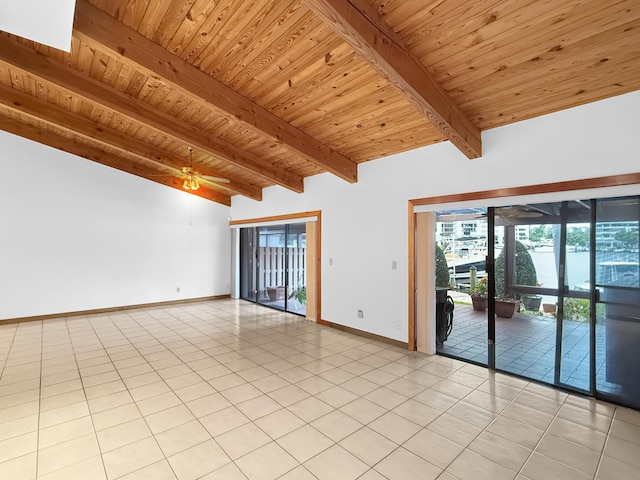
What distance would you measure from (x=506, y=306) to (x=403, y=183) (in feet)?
6.80

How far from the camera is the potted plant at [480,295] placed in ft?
18.9

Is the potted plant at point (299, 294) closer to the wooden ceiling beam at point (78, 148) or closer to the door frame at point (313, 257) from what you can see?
the door frame at point (313, 257)

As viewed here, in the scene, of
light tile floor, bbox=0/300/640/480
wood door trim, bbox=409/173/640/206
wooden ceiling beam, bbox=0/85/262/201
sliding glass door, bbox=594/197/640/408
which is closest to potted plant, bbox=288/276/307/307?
light tile floor, bbox=0/300/640/480

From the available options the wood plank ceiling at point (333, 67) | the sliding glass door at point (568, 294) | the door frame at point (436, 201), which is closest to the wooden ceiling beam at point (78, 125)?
the wood plank ceiling at point (333, 67)

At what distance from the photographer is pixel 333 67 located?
115 inches

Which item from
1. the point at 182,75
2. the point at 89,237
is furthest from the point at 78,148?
the point at 182,75

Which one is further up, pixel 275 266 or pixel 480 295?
pixel 275 266

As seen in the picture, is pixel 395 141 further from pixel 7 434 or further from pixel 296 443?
pixel 7 434

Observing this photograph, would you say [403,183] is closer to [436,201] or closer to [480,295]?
[436,201]

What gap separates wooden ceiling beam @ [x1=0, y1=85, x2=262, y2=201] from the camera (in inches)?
173

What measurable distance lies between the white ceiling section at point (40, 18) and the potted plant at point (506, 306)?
4.54 metres

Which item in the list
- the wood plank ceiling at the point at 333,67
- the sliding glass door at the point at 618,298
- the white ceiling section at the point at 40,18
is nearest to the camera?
the white ceiling section at the point at 40,18

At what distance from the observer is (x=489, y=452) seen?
2.20 m

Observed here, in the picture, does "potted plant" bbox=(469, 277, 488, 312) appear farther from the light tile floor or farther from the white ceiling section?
the white ceiling section
